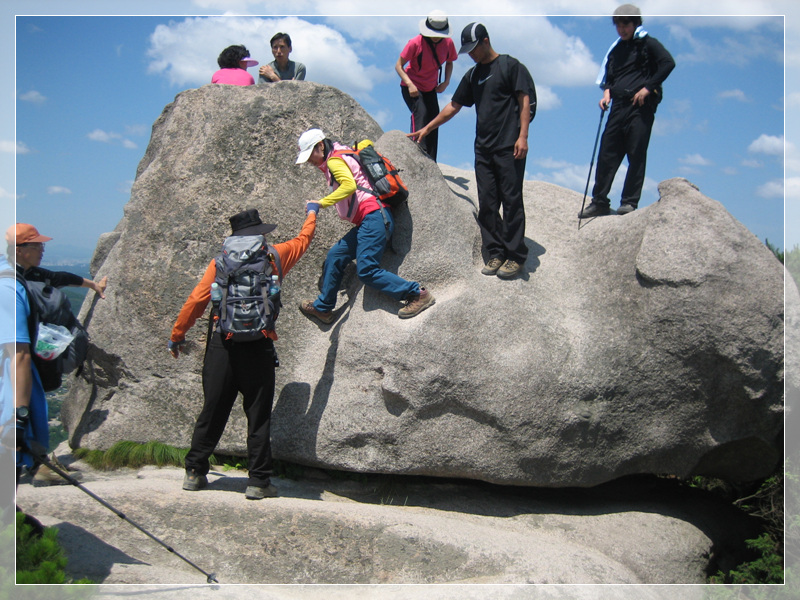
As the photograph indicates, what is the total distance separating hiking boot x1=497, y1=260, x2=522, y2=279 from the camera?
7531mm

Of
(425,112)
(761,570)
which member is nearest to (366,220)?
(425,112)

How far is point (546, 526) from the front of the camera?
740 cm

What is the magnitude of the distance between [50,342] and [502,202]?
16.7ft

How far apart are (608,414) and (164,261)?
228 inches

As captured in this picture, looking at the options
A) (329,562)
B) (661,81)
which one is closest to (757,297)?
(661,81)

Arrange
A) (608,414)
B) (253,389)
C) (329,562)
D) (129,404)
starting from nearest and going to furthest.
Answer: (329,562), (253,389), (608,414), (129,404)

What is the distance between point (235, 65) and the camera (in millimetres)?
9477

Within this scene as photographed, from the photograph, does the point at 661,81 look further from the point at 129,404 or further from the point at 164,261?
the point at 129,404

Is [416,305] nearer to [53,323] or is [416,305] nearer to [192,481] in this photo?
[192,481]

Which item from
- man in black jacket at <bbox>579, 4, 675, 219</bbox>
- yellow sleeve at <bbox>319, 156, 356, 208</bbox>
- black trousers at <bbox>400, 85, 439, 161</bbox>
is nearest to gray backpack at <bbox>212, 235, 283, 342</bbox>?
yellow sleeve at <bbox>319, 156, 356, 208</bbox>

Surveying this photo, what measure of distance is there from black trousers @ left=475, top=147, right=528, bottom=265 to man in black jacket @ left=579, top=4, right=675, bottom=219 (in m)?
1.75

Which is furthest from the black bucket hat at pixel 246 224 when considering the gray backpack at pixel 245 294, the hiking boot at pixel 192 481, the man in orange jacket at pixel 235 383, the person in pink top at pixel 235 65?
the person in pink top at pixel 235 65

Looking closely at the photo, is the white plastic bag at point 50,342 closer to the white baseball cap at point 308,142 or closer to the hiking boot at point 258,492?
the hiking boot at point 258,492

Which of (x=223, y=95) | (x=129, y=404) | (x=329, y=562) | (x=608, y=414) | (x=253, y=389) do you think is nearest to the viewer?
(x=329, y=562)
